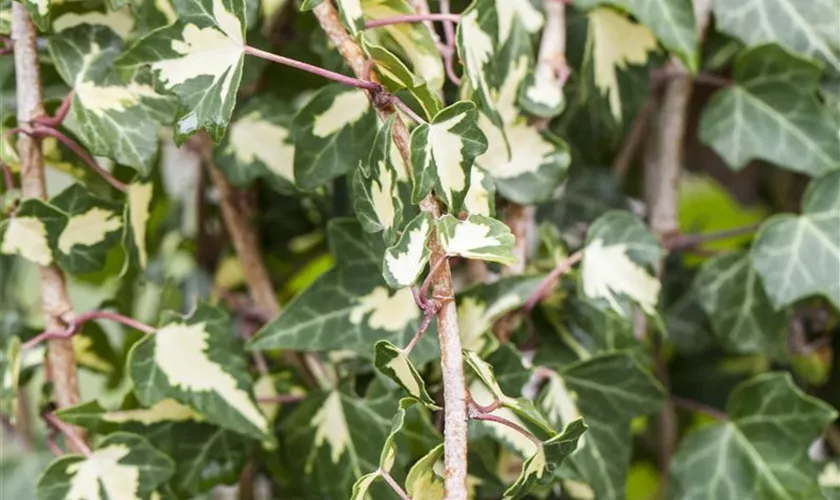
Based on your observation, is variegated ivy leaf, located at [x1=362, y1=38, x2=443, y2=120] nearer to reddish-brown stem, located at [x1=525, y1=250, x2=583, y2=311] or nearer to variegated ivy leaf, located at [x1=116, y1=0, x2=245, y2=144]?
variegated ivy leaf, located at [x1=116, y1=0, x2=245, y2=144]

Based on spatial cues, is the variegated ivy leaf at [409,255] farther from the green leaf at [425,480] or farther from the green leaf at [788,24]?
the green leaf at [788,24]

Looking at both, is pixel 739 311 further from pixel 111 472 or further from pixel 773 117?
pixel 111 472

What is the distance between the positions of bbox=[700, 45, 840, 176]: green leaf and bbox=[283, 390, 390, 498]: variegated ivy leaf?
13.2 inches

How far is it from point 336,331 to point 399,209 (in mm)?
167

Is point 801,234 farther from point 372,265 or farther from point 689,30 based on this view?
point 372,265

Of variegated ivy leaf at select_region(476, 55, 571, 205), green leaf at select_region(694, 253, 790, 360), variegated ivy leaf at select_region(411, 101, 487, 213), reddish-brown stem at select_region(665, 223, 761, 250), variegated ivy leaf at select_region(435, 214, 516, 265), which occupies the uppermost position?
variegated ivy leaf at select_region(411, 101, 487, 213)

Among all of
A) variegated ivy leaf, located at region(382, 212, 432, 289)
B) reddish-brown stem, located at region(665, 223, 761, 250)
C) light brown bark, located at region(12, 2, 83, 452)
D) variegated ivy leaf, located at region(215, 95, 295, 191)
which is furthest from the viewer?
reddish-brown stem, located at region(665, 223, 761, 250)

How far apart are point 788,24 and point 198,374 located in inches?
19.2

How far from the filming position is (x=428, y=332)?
22.7 inches

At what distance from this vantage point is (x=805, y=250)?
67 cm

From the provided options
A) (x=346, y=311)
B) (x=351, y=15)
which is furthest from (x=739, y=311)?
(x=351, y=15)

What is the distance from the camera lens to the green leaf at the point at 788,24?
70 cm

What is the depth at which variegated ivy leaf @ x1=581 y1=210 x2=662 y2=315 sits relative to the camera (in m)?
0.61

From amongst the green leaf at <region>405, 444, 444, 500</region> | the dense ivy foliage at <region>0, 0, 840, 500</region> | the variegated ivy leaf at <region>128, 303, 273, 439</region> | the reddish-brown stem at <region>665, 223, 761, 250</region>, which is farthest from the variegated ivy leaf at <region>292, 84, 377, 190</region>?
the reddish-brown stem at <region>665, 223, 761, 250</region>
